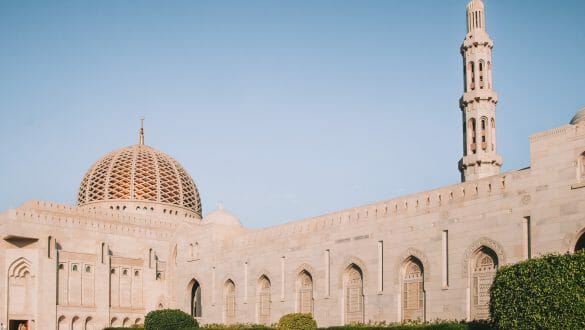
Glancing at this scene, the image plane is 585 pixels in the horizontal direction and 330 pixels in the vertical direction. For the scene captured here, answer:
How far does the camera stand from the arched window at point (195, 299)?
43675 millimetres

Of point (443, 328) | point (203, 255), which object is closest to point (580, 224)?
point (443, 328)

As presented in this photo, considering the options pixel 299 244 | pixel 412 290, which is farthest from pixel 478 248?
pixel 299 244

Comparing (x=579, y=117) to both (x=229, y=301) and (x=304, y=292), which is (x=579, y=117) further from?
(x=229, y=301)

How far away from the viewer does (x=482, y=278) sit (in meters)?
26.6

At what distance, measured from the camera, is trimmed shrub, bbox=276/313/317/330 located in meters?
29.4

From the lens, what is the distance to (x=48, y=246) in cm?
4103

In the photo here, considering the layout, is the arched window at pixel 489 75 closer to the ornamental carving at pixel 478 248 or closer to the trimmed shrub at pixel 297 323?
the ornamental carving at pixel 478 248

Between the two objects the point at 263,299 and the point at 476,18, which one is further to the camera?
the point at 263,299

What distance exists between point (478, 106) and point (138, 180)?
25977 millimetres

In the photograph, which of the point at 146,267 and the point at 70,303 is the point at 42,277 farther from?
the point at 146,267

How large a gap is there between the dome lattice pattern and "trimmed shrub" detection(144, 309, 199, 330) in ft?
53.6

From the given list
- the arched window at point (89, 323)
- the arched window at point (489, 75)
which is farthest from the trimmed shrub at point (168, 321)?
the arched window at point (489, 75)

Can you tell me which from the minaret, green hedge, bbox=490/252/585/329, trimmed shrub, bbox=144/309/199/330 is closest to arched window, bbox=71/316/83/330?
trimmed shrub, bbox=144/309/199/330

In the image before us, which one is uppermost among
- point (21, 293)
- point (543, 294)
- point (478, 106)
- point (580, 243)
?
point (478, 106)
